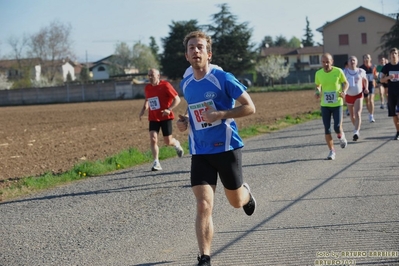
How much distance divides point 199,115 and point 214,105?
6.5 inches

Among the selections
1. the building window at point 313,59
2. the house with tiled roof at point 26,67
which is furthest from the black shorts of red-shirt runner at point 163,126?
the building window at point 313,59

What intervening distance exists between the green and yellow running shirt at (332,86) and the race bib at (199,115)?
7.44 meters

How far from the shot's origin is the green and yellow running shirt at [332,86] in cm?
1321

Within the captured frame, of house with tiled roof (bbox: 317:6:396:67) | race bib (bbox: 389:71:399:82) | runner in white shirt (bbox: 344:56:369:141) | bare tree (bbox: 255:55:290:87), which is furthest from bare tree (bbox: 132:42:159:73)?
race bib (bbox: 389:71:399:82)

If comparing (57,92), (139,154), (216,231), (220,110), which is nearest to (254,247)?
(216,231)

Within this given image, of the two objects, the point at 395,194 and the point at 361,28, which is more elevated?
the point at 361,28

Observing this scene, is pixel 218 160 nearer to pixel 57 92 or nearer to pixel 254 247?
pixel 254 247

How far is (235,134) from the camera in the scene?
627cm

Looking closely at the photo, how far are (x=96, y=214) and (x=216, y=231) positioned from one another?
2097 mm

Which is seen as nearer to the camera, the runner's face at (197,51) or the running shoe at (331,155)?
the runner's face at (197,51)

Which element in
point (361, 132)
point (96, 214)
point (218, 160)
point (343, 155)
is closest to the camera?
point (218, 160)

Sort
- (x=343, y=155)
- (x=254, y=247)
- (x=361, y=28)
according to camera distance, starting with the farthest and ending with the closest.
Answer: (x=361, y=28) → (x=343, y=155) → (x=254, y=247)

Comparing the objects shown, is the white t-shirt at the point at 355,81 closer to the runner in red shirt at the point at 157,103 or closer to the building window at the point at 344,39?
the runner in red shirt at the point at 157,103

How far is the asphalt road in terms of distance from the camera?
6406mm
